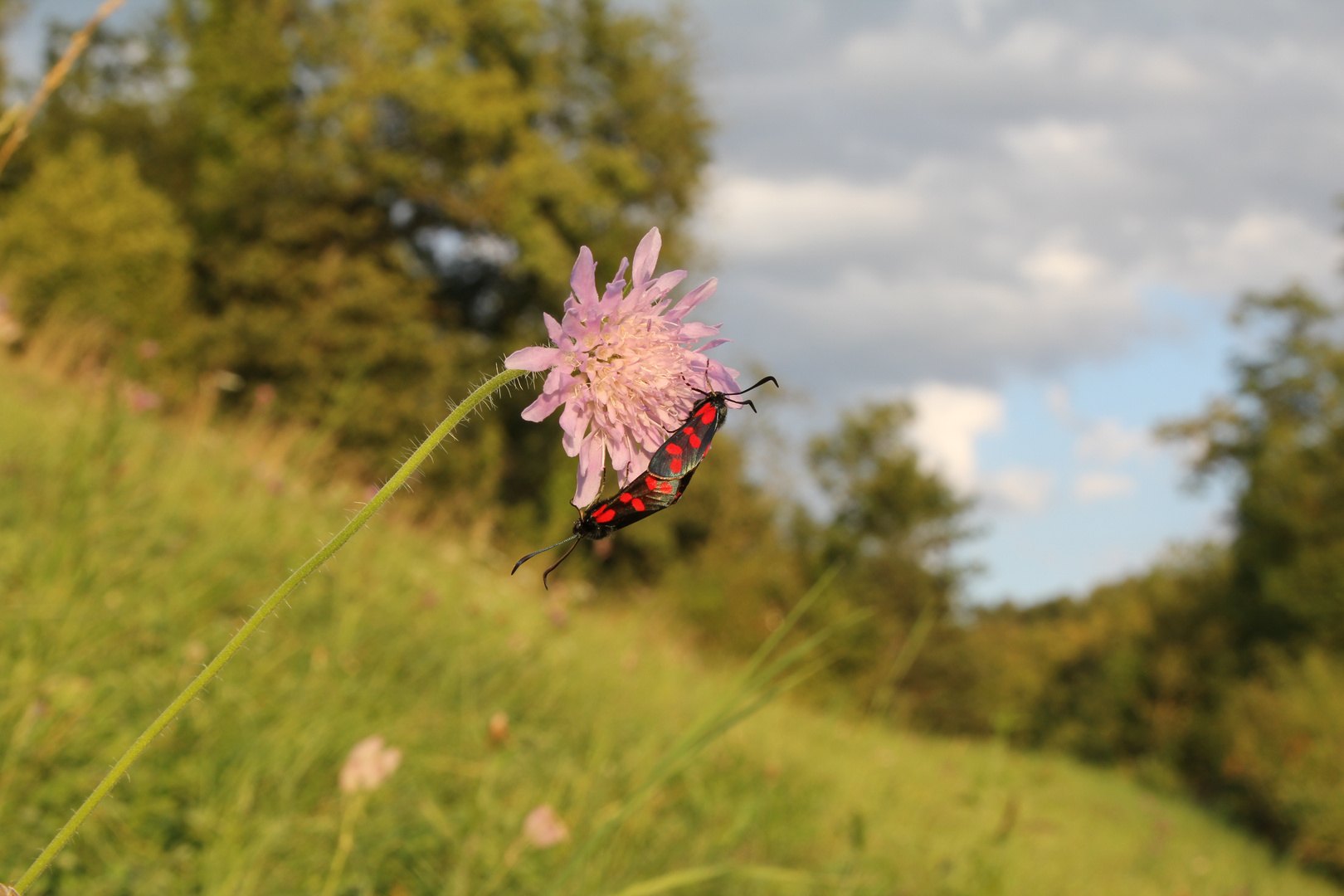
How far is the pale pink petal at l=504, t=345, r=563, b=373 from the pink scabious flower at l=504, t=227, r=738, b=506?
0.09ft

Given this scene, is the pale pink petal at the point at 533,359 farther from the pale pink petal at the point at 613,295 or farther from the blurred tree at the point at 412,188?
the blurred tree at the point at 412,188

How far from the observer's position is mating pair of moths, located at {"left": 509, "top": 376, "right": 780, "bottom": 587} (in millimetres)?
881

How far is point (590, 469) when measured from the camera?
3.22 feet

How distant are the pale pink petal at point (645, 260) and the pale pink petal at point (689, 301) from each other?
0.05 metres

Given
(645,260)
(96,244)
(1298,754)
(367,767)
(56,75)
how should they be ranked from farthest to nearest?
(96,244)
(1298,754)
(367,767)
(56,75)
(645,260)

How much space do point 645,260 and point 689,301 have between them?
0.07 metres

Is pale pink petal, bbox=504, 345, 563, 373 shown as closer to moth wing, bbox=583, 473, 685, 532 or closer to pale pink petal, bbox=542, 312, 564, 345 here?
pale pink petal, bbox=542, 312, 564, 345

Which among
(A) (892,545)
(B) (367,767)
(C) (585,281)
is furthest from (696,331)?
(A) (892,545)

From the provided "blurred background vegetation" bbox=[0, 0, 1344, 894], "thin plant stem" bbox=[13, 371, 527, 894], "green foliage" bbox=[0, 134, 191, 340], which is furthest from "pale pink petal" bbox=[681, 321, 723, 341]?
"green foliage" bbox=[0, 134, 191, 340]

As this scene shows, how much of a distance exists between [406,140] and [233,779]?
20.9m

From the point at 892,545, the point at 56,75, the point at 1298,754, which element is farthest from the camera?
the point at 892,545

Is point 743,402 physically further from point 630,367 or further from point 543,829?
point 543,829

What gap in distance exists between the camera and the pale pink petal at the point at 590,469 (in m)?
0.97

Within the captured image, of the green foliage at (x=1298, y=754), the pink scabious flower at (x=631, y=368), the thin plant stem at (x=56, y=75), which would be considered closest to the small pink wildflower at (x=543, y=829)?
the pink scabious flower at (x=631, y=368)
